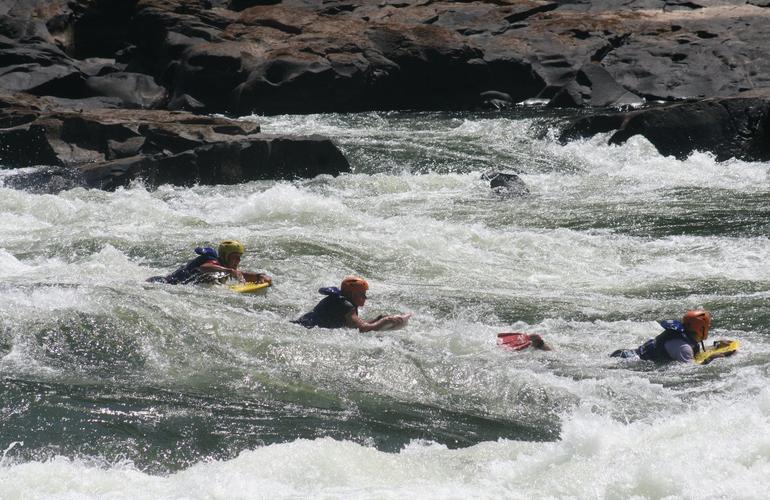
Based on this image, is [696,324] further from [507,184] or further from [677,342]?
[507,184]

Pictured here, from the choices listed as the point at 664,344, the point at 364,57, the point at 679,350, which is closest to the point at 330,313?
the point at 664,344

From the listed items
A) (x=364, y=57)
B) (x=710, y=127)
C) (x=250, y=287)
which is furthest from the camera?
(x=364, y=57)

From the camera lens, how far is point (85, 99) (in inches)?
915

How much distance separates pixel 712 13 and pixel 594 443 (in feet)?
80.1

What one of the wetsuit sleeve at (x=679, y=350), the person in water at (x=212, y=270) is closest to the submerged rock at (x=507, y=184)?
the person in water at (x=212, y=270)

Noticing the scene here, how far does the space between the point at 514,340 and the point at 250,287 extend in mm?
2781

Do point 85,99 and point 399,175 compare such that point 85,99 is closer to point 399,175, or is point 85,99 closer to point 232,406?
point 399,175

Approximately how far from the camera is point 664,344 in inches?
353

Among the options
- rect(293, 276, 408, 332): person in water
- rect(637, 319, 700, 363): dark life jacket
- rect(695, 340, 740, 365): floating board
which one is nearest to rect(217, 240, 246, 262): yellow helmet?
rect(293, 276, 408, 332): person in water

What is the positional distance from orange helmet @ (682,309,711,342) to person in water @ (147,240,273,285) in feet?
13.3

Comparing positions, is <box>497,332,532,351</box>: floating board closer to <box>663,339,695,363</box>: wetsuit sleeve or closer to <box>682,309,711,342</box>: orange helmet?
<box>663,339,695,363</box>: wetsuit sleeve

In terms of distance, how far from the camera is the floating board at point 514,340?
9125mm

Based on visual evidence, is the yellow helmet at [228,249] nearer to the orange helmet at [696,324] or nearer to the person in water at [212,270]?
the person in water at [212,270]

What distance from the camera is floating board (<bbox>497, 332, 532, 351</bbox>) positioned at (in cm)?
912
